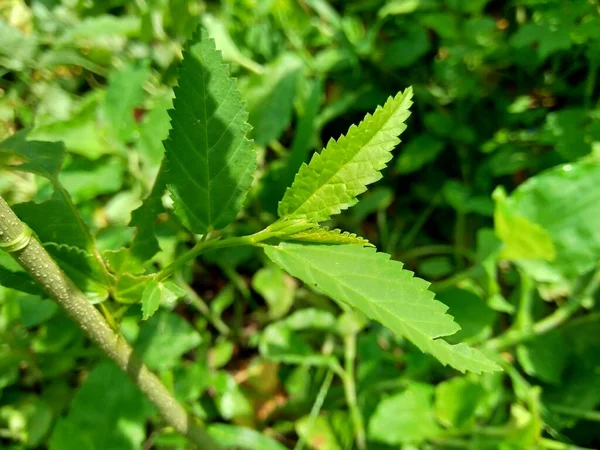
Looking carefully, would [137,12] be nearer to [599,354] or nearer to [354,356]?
[354,356]

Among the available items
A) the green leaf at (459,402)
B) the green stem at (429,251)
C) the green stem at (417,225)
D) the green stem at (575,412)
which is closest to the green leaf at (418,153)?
the green stem at (417,225)

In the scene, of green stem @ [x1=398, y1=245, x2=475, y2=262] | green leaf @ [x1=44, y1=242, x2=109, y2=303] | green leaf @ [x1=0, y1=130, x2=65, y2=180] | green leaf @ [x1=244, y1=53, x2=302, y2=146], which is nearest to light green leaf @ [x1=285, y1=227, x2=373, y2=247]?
green leaf @ [x1=44, y1=242, x2=109, y2=303]

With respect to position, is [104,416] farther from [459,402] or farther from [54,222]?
[459,402]

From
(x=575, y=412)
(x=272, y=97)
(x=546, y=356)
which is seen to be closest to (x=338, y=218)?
(x=272, y=97)

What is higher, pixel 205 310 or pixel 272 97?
pixel 272 97

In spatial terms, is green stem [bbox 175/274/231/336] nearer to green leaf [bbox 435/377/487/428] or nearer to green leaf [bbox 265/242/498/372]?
green leaf [bbox 435/377/487/428]

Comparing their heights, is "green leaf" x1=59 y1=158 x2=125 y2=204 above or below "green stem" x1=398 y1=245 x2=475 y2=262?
above
